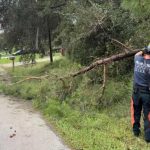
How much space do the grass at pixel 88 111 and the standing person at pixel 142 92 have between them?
0.84 ft

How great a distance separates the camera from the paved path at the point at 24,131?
8.34m

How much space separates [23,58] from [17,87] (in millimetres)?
6458

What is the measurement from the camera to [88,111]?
10.9 metres

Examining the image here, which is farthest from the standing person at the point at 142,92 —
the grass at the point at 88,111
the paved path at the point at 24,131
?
the paved path at the point at 24,131

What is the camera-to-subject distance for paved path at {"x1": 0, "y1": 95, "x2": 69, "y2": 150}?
8.34 meters

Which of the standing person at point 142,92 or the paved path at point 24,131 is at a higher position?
the standing person at point 142,92

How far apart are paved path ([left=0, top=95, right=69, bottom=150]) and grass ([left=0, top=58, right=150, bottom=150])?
270mm

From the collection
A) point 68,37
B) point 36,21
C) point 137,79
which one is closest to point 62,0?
point 36,21

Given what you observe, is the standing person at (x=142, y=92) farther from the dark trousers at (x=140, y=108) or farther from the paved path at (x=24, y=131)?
the paved path at (x=24, y=131)

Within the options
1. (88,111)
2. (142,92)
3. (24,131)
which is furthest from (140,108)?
(24,131)

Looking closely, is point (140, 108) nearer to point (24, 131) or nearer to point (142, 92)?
point (142, 92)

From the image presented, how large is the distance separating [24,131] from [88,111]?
1951mm

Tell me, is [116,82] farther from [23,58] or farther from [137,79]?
[23,58]

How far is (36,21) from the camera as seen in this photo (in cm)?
2091
